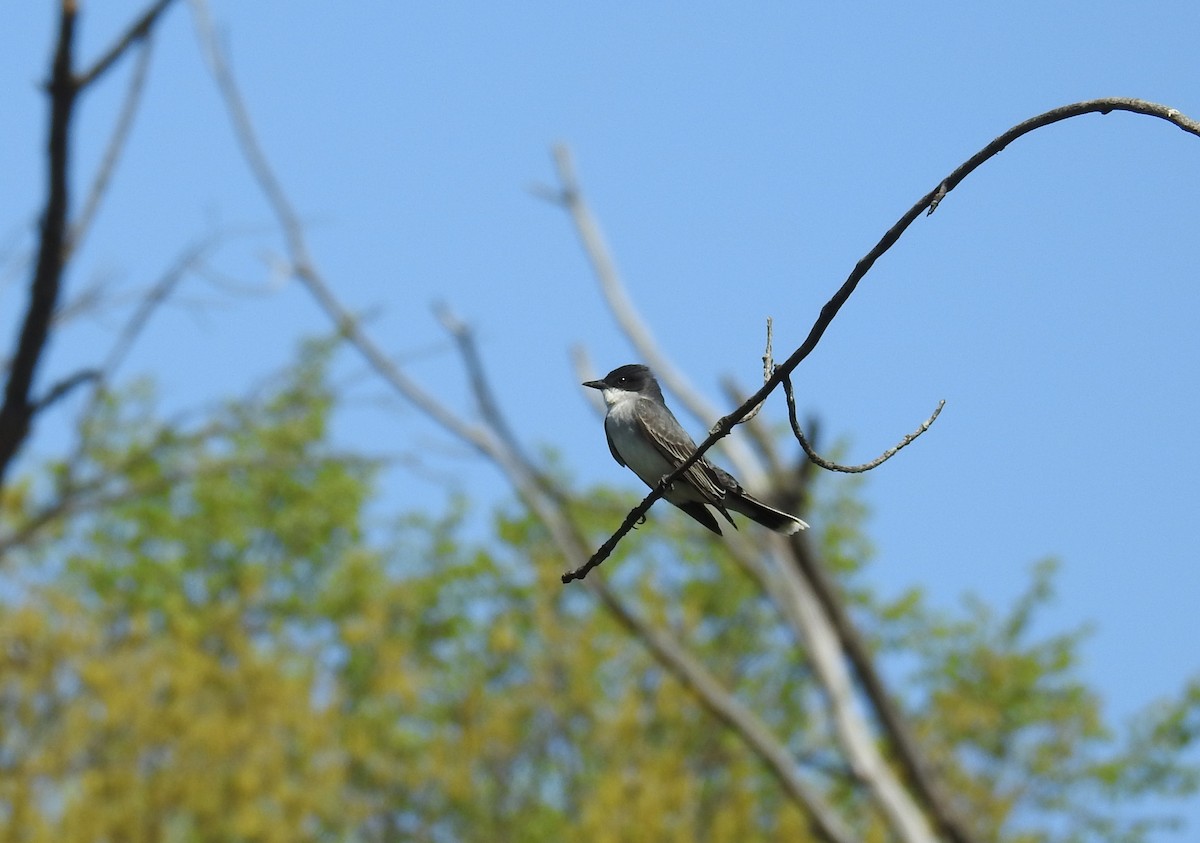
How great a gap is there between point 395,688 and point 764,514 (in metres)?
16.6

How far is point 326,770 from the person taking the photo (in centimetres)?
1900

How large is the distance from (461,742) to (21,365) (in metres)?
13.0

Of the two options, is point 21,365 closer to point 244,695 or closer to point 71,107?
point 71,107

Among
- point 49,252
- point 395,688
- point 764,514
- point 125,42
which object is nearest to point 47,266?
point 49,252

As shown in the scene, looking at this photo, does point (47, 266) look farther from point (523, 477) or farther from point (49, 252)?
point (523, 477)

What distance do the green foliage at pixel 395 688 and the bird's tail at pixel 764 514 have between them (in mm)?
5006

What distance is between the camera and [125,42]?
26.9 ft

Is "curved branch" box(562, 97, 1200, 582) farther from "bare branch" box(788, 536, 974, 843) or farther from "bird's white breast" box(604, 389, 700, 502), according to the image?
"bare branch" box(788, 536, 974, 843)

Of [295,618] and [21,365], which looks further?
[295,618]

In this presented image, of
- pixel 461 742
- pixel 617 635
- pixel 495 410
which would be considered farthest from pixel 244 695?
pixel 495 410

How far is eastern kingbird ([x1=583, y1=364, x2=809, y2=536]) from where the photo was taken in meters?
5.46

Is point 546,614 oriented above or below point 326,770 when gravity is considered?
above

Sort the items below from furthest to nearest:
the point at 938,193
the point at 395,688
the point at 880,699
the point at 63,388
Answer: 1. the point at 395,688
2. the point at 880,699
3. the point at 63,388
4. the point at 938,193

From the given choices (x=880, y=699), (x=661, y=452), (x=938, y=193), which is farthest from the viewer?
(x=880, y=699)
